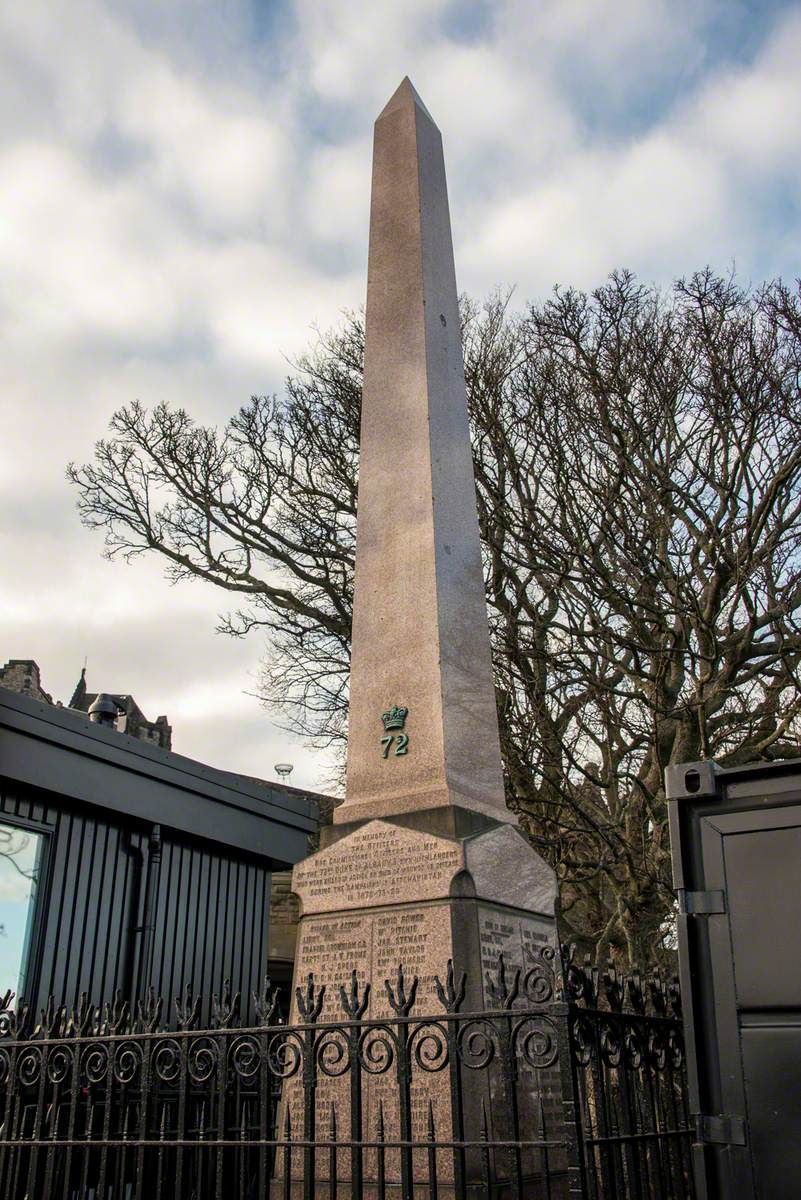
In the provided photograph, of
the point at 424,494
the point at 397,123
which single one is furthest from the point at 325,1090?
the point at 397,123

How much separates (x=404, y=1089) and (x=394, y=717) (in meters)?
2.69

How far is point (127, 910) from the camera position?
992 cm

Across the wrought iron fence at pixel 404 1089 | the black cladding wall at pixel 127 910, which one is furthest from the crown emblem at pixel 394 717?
the black cladding wall at pixel 127 910

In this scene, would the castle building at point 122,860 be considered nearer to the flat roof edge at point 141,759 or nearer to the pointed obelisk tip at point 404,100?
the flat roof edge at point 141,759

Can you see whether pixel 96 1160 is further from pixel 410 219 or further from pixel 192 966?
pixel 410 219

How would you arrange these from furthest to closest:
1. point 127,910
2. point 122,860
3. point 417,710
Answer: point 122,860 < point 127,910 < point 417,710

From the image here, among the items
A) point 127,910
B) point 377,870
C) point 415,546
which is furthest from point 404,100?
point 127,910

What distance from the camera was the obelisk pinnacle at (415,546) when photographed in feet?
20.0

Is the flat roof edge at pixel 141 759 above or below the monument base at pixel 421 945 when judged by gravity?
above

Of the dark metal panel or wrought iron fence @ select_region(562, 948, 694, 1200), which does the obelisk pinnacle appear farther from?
the dark metal panel

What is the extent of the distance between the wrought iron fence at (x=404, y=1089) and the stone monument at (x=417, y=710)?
23 centimetres

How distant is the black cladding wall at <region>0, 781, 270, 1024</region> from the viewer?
9047 mm

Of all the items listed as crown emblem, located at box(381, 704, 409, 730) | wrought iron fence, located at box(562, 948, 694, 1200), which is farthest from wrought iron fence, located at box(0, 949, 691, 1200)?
crown emblem, located at box(381, 704, 409, 730)

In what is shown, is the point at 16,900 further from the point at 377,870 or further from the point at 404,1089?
the point at 404,1089
